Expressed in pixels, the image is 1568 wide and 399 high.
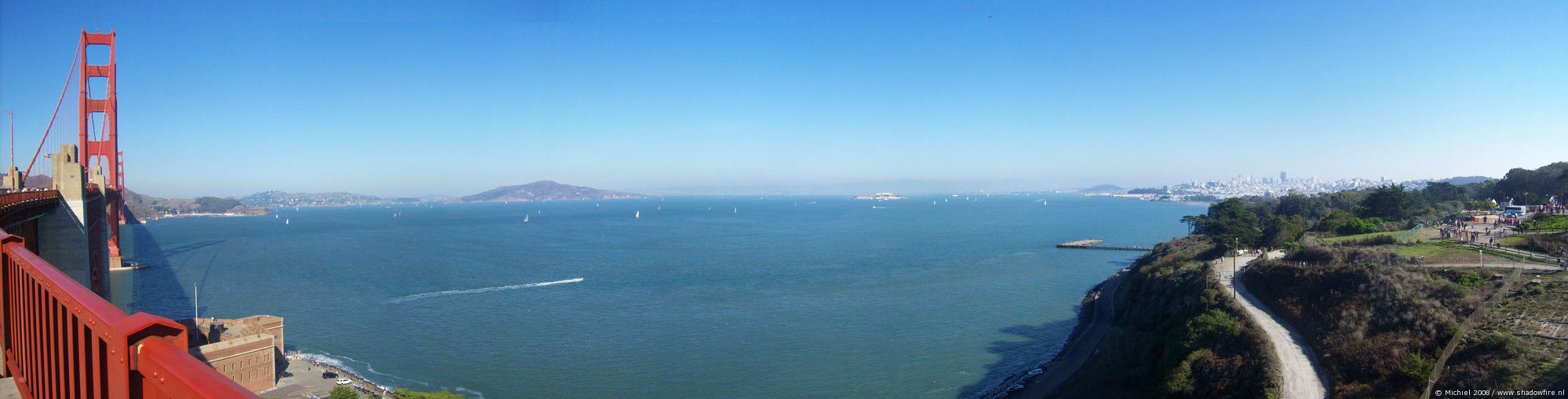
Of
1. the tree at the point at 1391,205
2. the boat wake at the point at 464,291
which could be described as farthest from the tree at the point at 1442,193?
Answer: the boat wake at the point at 464,291

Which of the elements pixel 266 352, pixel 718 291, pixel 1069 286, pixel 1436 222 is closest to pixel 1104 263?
pixel 1069 286

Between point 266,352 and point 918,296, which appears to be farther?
point 918,296

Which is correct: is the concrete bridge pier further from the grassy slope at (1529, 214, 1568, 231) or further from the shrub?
the grassy slope at (1529, 214, 1568, 231)

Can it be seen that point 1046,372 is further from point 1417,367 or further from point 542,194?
A: point 542,194

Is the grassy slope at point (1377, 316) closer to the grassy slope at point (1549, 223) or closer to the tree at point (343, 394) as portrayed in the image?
the grassy slope at point (1549, 223)

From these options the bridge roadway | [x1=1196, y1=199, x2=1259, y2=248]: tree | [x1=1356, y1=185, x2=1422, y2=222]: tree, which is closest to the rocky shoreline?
[x1=1196, y1=199, x2=1259, y2=248]: tree

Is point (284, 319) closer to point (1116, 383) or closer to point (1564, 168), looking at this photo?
point (1116, 383)
